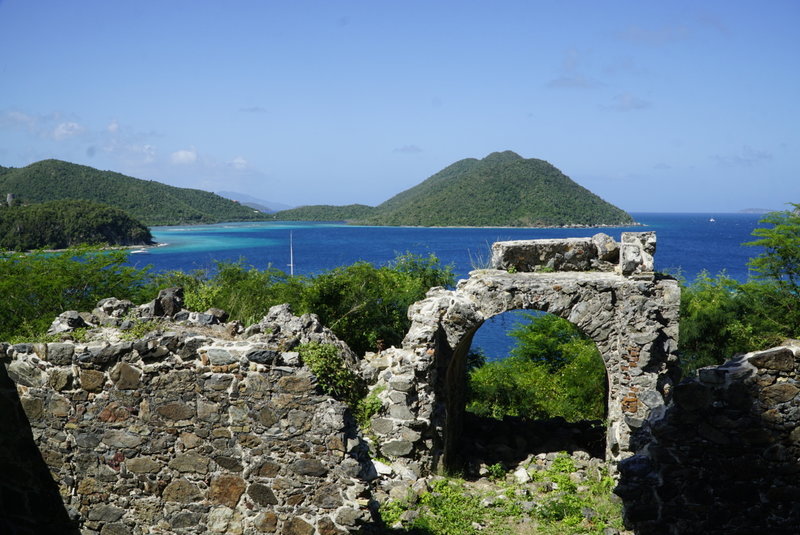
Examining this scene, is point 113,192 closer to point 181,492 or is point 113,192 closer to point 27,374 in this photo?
point 27,374

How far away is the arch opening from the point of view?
12.5 metres

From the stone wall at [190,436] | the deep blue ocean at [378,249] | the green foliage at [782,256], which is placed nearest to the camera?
the stone wall at [190,436]

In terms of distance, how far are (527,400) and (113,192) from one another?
286ft

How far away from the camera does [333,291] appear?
22234 mm

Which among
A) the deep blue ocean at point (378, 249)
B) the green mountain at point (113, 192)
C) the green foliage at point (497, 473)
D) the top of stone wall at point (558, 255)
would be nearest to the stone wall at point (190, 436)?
the green foliage at point (497, 473)

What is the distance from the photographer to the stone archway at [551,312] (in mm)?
10547

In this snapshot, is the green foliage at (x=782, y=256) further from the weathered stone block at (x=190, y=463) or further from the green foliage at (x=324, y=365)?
the weathered stone block at (x=190, y=463)

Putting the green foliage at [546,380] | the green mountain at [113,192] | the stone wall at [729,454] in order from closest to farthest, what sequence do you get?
the stone wall at [729,454] → the green foliage at [546,380] → the green mountain at [113,192]

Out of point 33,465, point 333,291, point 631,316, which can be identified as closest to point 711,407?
point 631,316

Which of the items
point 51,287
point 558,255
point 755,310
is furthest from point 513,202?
point 558,255

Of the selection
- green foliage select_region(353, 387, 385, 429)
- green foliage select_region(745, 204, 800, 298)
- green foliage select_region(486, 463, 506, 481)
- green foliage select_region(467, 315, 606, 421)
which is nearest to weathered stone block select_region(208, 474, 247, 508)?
green foliage select_region(353, 387, 385, 429)

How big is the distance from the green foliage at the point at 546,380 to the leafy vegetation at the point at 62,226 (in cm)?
2853

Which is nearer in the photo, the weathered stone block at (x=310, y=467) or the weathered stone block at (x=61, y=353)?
the weathered stone block at (x=310, y=467)

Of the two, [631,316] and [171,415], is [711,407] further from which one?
[171,415]
